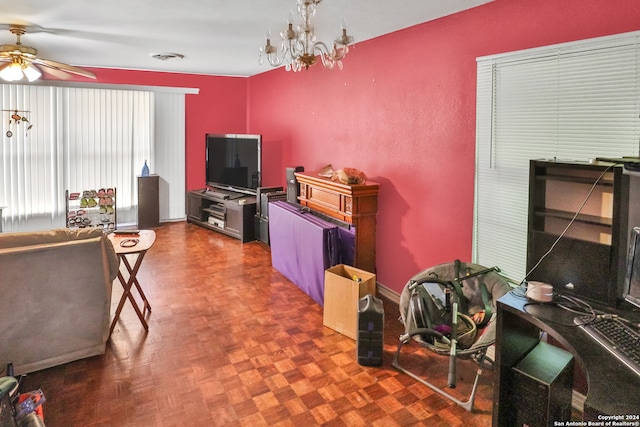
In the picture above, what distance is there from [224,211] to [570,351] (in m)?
5.18

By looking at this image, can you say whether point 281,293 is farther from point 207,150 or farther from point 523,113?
point 207,150

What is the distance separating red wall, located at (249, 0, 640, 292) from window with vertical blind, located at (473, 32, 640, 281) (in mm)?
107

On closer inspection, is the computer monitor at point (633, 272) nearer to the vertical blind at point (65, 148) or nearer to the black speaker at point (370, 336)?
the black speaker at point (370, 336)

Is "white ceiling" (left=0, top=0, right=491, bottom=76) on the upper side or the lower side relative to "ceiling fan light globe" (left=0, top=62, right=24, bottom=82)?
upper

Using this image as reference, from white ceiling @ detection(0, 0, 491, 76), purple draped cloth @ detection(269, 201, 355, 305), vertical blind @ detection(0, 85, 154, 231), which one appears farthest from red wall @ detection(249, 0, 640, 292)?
vertical blind @ detection(0, 85, 154, 231)

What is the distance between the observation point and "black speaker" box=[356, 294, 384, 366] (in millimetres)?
2854

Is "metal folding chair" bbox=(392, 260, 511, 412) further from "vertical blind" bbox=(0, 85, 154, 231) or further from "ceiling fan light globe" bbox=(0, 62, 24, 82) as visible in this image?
"vertical blind" bbox=(0, 85, 154, 231)

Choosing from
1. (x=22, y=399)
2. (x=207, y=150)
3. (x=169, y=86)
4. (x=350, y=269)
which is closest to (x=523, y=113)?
(x=350, y=269)

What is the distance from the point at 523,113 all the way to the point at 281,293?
2570 millimetres

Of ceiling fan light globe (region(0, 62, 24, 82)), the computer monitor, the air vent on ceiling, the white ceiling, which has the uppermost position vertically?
the air vent on ceiling

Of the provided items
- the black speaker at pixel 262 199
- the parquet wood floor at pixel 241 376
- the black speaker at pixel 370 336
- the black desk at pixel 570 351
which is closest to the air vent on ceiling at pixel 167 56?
the black speaker at pixel 262 199

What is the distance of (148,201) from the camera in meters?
6.54

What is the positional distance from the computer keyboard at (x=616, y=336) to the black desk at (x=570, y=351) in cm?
2

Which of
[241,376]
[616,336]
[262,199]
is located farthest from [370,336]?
[262,199]
